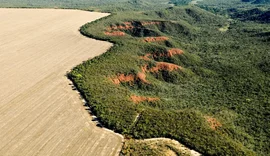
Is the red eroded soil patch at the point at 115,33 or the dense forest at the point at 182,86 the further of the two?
the red eroded soil patch at the point at 115,33

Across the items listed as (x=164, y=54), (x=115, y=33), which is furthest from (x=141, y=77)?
(x=115, y=33)

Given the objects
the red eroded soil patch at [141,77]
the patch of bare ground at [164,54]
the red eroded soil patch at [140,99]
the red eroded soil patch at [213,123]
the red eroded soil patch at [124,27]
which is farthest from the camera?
the red eroded soil patch at [124,27]

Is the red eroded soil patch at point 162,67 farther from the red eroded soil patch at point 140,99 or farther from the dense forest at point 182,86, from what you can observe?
the red eroded soil patch at point 140,99

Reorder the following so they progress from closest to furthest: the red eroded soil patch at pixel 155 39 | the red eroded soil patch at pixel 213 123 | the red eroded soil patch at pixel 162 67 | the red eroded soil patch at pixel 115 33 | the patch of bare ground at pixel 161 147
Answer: the patch of bare ground at pixel 161 147 < the red eroded soil patch at pixel 213 123 < the red eroded soil patch at pixel 162 67 < the red eroded soil patch at pixel 115 33 < the red eroded soil patch at pixel 155 39

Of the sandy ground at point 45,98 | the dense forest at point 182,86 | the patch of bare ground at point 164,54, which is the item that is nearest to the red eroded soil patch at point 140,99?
the dense forest at point 182,86

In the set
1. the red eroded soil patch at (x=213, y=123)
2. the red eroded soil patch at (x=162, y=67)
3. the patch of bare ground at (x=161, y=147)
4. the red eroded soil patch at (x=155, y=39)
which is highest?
the patch of bare ground at (x=161, y=147)

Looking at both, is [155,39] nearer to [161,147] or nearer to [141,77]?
[141,77]

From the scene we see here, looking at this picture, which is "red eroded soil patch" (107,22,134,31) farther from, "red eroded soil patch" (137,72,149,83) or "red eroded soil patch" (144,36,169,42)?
"red eroded soil patch" (137,72,149,83)

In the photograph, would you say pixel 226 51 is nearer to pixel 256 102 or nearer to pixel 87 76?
pixel 256 102
